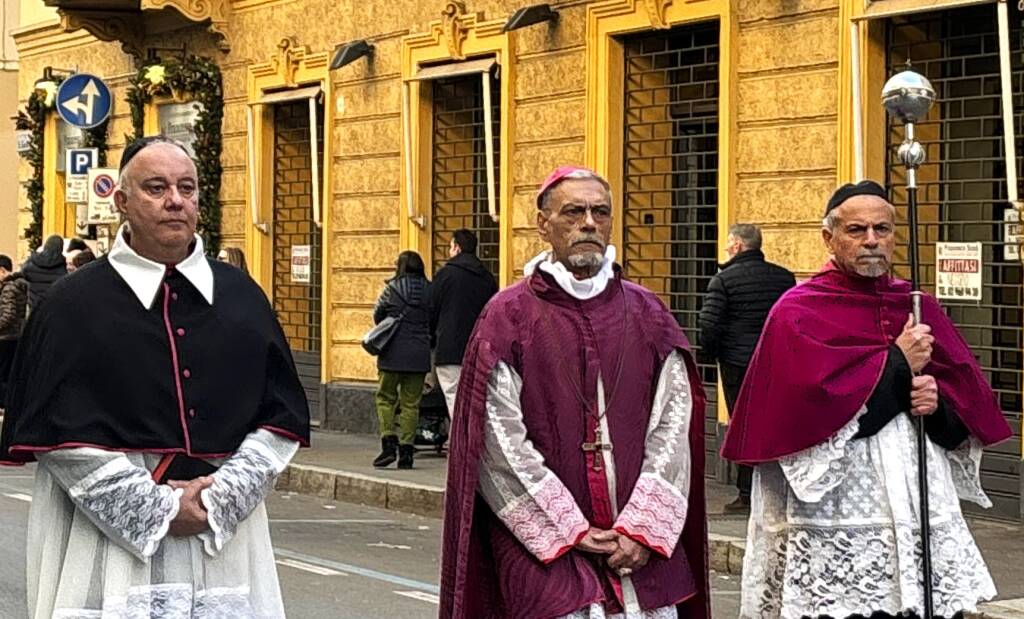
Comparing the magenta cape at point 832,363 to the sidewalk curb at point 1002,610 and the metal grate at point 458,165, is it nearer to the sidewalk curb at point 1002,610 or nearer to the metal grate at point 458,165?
the sidewalk curb at point 1002,610

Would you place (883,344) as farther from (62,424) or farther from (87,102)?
(87,102)

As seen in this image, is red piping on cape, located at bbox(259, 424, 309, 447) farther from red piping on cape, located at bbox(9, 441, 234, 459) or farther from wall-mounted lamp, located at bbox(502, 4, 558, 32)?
wall-mounted lamp, located at bbox(502, 4, 558, 32)

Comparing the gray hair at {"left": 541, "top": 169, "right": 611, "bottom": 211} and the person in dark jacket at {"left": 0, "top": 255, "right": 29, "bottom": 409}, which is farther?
the person in dark jacket at {"left": 0, "top": 255, "right": 29, "bottom": 409}

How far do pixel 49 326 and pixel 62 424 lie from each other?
26cm

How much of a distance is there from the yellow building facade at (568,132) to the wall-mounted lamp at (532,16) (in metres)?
0.11

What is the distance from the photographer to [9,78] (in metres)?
42.3

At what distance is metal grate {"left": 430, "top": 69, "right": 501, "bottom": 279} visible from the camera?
843 inches

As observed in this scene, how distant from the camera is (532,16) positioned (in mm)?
19391

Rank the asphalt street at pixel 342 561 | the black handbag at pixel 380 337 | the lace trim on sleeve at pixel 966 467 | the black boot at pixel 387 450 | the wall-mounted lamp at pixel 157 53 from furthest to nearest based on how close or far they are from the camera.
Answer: the wall-mounted lamp at pixel 157 53 < the black boot at pixel 387 450 < the black handbag at pixel 380 337 < the asphalt street at pixel 342 561 < the lace trim on sleeve at pixel 966 467

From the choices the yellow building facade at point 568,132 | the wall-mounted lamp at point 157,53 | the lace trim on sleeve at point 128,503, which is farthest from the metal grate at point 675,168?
the lace trim on sleeve at point 128,503

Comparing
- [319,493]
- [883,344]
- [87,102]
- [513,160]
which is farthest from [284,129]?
[883,344]

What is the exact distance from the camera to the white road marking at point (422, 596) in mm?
11812

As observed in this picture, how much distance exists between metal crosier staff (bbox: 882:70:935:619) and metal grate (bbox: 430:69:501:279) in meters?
14.0

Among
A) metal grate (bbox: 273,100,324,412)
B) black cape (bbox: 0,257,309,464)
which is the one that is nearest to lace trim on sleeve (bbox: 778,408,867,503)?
black cape (bbox: 0,257,309,464)
